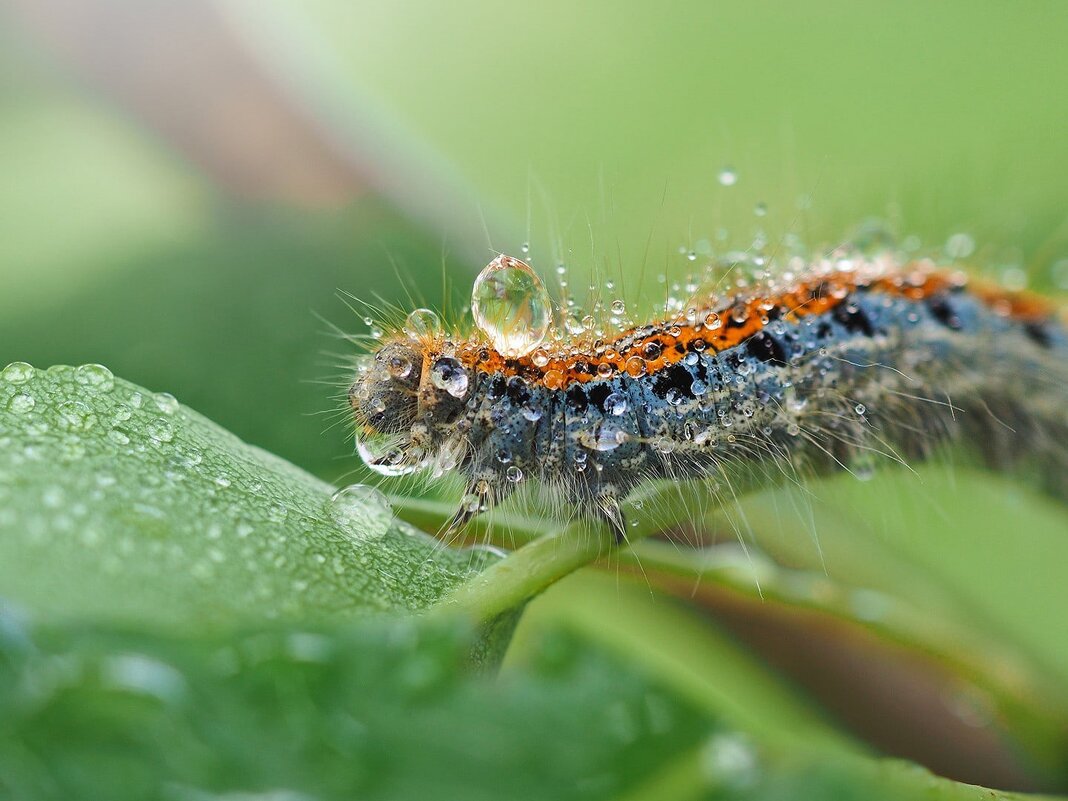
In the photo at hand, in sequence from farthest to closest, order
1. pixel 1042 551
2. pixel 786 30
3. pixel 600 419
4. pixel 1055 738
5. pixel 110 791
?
pixel 786 30, pixel 1042 551, pixel 1055 738, pixel 600 419, pixel 110 791

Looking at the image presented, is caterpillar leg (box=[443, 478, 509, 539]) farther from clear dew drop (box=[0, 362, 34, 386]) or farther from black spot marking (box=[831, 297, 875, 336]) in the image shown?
black spot marking (box=[831, 297, 875, 336])

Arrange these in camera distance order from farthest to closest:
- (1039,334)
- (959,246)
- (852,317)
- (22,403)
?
(959,246)
(1039,334)
(852,317)
(22,403)

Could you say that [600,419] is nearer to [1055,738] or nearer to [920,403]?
[920,403]

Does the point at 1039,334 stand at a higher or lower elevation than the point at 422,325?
higher

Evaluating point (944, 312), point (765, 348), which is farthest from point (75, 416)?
point (944, 312)

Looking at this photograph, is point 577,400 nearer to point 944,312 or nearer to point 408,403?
point 408,403

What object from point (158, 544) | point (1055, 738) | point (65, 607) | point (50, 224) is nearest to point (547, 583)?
point (158, 544)

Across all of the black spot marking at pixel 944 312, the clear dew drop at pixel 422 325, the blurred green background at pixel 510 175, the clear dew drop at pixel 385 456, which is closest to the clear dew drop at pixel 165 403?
the clear dew drop at pixel 385 456
